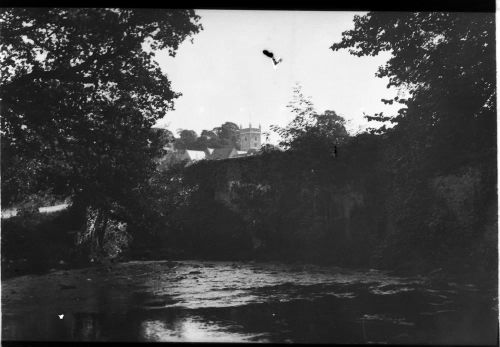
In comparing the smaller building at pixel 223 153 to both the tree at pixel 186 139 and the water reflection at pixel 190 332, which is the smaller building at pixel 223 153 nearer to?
the tree at pixel 186 139

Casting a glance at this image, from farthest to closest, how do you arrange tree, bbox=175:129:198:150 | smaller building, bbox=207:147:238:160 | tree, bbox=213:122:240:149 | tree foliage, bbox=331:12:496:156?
smaller building, bbox=207:147:238:160, tree, bbox=175:129:198:150, tree, bbox=213:122:240:149, tree foliage, bbox=331:12:496:156

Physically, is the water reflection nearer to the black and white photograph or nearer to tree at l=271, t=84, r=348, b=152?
the black and white photograph

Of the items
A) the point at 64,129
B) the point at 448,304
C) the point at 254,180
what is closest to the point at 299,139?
the point at 254,180

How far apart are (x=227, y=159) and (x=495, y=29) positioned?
3.45 m

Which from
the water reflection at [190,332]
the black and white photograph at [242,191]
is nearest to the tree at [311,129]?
the black and white photograph at [242,191]

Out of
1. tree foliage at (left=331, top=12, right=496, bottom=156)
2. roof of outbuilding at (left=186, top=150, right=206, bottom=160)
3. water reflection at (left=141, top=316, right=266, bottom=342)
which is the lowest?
water reflection at (left=141, top=316, right=266, bottom=342)

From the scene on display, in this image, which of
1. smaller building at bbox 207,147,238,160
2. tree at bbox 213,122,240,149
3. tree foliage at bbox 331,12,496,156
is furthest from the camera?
smaller building at bbox 207,147,238,160

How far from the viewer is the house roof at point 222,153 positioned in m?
5.61

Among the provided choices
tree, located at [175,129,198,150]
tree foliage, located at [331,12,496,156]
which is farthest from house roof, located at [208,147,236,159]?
tree foliage, located at [331,12,496,156]

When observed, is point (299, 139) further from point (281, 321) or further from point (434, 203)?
point (281, 321)

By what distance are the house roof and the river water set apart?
4.47ft

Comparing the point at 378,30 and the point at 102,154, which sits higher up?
the point at 378,30

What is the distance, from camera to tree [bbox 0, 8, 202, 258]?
5.41 m

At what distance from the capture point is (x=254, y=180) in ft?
18.7
